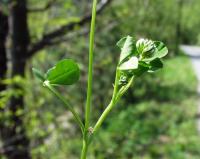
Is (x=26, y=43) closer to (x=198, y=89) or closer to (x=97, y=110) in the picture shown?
(x=97, y=110)

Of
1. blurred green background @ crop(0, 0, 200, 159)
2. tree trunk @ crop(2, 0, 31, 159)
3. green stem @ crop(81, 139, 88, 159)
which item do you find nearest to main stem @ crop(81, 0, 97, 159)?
green stem @ crop(81, 139, 88, 159)

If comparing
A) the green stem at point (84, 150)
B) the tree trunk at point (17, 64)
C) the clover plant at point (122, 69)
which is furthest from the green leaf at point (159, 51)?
the tree trunk at point (17, 64)

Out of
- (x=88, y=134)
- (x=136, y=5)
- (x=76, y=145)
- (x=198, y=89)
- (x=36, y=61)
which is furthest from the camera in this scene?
(x=198, y=89)

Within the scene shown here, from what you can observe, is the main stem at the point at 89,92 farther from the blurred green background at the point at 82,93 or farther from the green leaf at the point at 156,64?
the blurred green background at the point at 82,93

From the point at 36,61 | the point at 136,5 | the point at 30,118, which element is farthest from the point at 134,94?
the point at 30,118

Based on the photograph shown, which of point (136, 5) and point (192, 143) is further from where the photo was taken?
point (136, 5)

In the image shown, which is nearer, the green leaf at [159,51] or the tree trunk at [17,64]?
the green leaf at [159,51]

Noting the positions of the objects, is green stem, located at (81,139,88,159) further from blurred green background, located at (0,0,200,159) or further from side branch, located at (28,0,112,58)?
side branch, located at (28,0,112,58)
